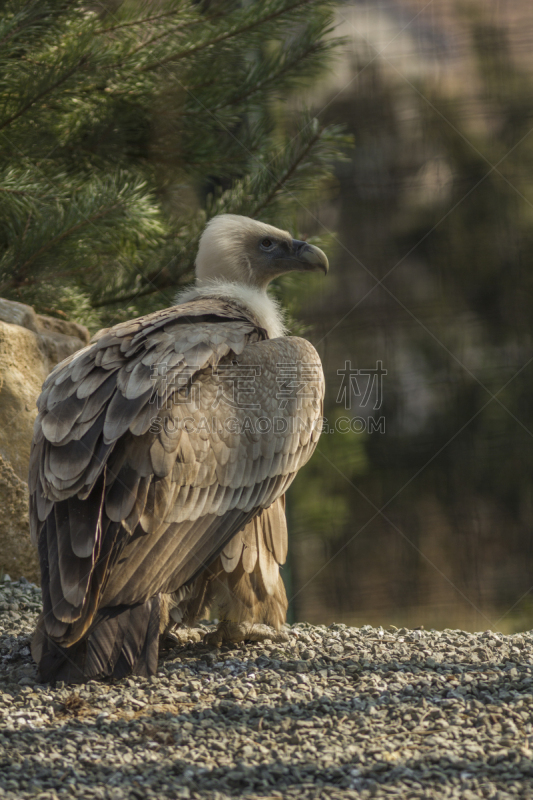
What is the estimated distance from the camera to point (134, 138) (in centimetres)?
451

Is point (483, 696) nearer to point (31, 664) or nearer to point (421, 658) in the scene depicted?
point (421, 658)

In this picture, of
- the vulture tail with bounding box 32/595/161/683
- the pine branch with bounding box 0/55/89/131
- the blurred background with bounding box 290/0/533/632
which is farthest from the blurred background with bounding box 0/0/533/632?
the vulture tail with bounding box 32/595/161/683

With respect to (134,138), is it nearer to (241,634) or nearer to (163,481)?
(163,481)

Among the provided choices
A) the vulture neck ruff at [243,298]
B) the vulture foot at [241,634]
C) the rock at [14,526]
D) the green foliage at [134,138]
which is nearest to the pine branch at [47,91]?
the green foliage at [134,138]

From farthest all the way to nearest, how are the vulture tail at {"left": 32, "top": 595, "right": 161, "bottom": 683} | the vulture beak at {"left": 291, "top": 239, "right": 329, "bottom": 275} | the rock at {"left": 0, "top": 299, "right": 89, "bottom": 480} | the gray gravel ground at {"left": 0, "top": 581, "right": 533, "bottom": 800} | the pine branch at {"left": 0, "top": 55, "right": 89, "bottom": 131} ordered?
the vulture beak at {"left": 291, "top": 239, "right": 329, "bottom": 275}
the rock at {"left": 0, "top": 299, "right": 89, "bottom": 480}
the pine branch at {"left": 0, "top": 55, "right": 89, "bottom": 131}
the vulture tail at {"left": 32, "top": 595, "right": 161, "bottom": 683}
the gray gravel ground at {"left": 0, "top": 581, "right": 533, "bottom": 800}

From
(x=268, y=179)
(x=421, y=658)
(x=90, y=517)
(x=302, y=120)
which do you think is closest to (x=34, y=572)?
(x=90, y=517)

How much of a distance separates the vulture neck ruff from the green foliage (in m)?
0.41

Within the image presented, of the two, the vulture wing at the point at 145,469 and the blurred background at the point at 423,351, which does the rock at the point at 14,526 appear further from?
the blurred background at the point at 423,351

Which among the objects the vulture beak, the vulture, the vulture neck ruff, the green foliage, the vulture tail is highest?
the green foliage

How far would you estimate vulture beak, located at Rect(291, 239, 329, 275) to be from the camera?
435 centimetres

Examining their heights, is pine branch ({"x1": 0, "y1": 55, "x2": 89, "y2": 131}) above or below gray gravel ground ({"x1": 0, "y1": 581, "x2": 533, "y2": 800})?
above

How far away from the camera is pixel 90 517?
113 inches

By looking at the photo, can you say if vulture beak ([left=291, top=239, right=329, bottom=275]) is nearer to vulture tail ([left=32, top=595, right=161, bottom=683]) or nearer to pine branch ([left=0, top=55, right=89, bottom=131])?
pine branch ([left=0, top=55, right=89, bottom=131])

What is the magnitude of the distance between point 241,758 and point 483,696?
908mm
